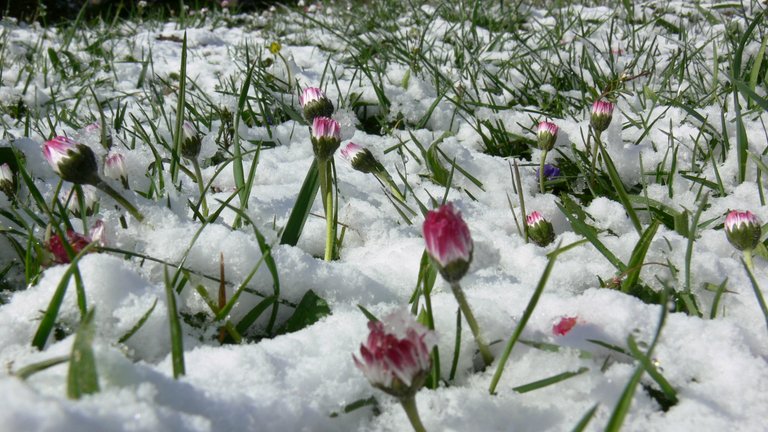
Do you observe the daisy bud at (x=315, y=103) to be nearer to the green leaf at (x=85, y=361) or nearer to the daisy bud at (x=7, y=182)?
the daisy bud at (x=7, y=182)

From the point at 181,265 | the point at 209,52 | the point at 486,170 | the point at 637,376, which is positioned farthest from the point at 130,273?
the point at 209,52

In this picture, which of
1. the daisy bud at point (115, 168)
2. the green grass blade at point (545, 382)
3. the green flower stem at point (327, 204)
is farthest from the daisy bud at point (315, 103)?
the green grass blade at point (545, 382)

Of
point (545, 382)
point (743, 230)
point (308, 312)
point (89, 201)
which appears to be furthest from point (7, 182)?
point (743, 230)

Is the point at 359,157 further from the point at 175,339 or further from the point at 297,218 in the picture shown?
the point at 175,339

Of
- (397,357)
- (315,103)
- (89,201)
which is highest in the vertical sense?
(315,103)

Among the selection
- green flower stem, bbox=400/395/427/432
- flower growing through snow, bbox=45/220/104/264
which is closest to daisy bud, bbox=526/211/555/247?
green flower stem, bbox=400/395/427/432

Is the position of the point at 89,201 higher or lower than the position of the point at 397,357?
lower
